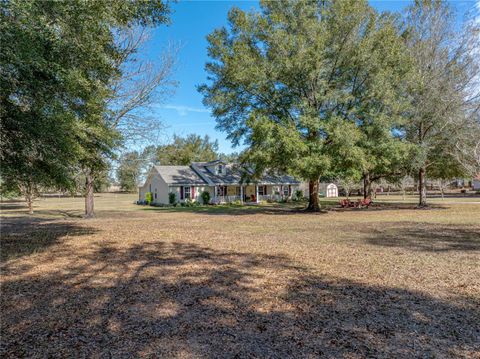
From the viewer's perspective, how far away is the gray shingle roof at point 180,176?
35.5 metres

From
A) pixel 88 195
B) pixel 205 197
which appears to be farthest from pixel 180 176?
pixel 88 195

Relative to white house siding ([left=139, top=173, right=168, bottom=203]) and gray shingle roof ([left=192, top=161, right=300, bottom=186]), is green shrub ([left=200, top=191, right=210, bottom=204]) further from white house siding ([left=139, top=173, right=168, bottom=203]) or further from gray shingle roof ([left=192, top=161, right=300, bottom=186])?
white house siding ([left=139, top=173, right=168, bottom=203])

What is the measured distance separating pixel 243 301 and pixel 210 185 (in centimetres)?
3156

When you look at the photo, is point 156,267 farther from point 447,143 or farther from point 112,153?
point 447,143

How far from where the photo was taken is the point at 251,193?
4031 cm

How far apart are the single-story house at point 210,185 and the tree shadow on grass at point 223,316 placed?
27975mm

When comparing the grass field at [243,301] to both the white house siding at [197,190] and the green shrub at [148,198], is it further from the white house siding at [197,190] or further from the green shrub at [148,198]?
the green shrub at [148,198]

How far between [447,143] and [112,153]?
2185 cm

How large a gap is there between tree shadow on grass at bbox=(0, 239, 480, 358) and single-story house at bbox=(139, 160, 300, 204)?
28.0 meters

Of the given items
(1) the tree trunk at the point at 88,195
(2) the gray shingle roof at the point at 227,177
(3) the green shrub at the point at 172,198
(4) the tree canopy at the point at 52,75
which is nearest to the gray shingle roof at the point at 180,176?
(2) the gray shingle roof at the point at 227,177

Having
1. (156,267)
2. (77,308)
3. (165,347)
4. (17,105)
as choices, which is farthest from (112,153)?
(165,347)

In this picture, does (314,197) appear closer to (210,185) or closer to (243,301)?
(210,185)

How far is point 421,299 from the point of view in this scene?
5.02 metres

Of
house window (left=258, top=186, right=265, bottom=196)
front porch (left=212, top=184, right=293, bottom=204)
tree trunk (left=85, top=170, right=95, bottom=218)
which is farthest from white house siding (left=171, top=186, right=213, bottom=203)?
tree trunk (left=85, top=170, right=95, bottom=218)
